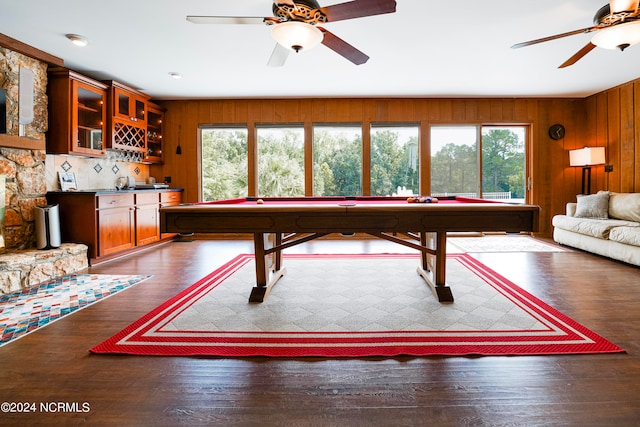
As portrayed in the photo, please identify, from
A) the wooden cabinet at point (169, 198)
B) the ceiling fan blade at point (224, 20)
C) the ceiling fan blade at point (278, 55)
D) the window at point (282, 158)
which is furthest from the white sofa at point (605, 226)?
the wooden cabinet at point (169, 198)

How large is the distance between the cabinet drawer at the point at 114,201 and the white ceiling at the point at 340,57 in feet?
5.60

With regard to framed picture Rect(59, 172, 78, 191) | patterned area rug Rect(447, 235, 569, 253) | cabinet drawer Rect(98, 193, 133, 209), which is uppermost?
framed picture Rect(59, 172, 78, 191)

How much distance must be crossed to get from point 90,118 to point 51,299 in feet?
9.37

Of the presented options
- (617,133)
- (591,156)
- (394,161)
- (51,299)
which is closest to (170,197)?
(51,299)

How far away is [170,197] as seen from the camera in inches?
227

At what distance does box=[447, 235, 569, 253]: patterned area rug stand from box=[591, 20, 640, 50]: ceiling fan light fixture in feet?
9.29

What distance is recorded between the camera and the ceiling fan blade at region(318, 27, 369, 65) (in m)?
2.50

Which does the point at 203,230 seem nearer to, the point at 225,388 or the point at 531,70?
the point at 225,388

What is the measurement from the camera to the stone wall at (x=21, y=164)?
11.4 ft

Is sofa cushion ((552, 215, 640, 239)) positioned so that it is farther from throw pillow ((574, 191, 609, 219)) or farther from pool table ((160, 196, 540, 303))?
pool table ((160, 196, 540, 303))

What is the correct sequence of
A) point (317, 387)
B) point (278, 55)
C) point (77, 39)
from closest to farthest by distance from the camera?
1. point (317, 387)
2. point (278, 55)
3. point (77, 39)

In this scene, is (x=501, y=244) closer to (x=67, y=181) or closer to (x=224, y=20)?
(x=224, y=20)

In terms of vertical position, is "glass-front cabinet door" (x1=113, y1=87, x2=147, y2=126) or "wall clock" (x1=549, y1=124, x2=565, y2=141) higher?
"glass-front cabinet door" (x1=113, y1=87, x2=147, y2=126)

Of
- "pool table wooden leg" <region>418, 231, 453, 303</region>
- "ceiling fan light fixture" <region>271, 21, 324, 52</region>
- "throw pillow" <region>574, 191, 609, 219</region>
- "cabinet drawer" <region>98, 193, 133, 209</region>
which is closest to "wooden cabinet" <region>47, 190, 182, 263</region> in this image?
"cabinet drawer" <region>98, 193, 133, 209</region>
